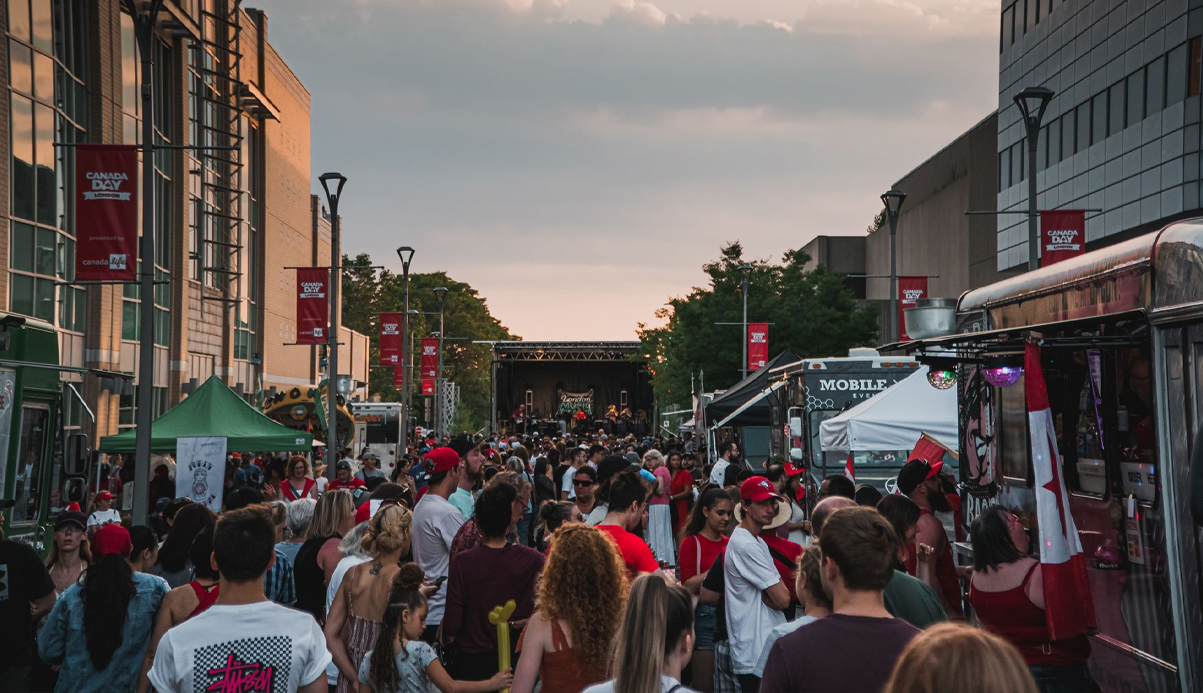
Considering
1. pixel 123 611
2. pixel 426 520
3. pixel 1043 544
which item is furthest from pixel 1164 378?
pixel 123 611

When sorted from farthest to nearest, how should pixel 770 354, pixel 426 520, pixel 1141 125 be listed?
pixel 770 354, pixel 1141 125, pixel 426 520

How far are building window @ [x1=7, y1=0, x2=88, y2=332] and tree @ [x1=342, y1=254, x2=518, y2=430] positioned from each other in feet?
222

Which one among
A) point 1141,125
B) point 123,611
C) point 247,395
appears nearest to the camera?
point 123,611

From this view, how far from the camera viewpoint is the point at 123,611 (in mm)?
6258

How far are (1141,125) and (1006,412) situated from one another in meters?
31.9

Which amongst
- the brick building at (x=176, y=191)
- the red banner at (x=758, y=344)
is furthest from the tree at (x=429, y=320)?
the red banner at (x=758, y=344)

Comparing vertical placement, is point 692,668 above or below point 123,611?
below

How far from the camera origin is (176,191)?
37125 mm

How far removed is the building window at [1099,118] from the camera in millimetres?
40719

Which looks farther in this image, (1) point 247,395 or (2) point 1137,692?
(1) point 247,395

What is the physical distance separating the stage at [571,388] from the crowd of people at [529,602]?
58.2m

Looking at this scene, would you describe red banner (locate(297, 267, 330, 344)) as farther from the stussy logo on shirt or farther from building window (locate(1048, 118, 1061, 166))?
building window (locate(1048, 118, 1061, 166))

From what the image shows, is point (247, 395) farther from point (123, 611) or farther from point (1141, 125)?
point (123, 611)

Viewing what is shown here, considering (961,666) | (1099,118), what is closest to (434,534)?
(961,666)
